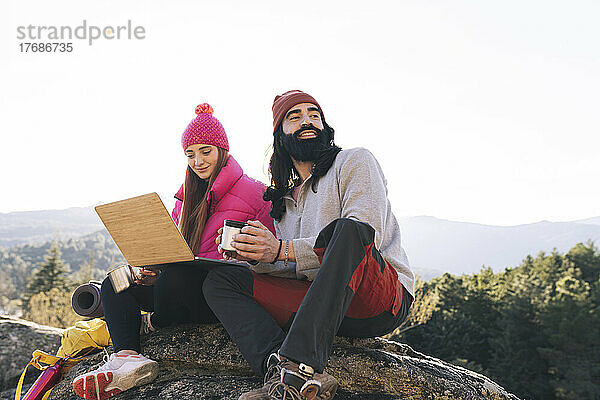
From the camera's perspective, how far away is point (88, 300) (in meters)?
3.50

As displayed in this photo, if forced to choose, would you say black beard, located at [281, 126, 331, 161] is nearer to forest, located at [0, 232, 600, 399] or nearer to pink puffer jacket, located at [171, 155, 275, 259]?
pink puffer jacket, located at [171, 155, 275, 259]

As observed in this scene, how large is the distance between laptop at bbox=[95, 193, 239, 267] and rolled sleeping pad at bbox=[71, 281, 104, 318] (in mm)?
1126

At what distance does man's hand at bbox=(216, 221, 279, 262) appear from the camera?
2.41 m

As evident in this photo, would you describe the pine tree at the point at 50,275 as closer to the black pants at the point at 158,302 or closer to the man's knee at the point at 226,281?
the black pants at the point at 158,302

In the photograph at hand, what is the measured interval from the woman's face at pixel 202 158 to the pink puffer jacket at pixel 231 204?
0.11m

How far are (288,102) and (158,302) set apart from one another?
153 cm

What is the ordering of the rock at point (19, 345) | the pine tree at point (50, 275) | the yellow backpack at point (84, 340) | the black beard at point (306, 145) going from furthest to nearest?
the pine tree at point (50, 275) → the rock at point (19, 345) → the yellow backpack at point (84, 340) → the black beard at point (306, 145)

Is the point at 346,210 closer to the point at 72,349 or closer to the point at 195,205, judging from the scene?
the point at 195,205

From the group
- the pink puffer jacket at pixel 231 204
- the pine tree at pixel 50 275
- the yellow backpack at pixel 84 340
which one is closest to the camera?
the pink puffer jacket at pixel 231 204

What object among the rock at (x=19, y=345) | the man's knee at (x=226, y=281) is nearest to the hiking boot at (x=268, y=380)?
the man's knee at (x=226, y=281)

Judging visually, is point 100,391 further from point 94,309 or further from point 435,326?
point 435,326

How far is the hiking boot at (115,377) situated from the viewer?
2.56 meters

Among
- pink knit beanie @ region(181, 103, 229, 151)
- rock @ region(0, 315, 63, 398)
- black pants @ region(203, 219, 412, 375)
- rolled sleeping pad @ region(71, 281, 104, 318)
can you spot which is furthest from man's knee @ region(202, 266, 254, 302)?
rock @ region(0, 315, 63, 398)

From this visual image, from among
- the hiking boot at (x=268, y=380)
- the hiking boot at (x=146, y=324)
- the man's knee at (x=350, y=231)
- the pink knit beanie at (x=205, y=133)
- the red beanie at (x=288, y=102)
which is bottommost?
the hiking boot at (x=146, y=324)
